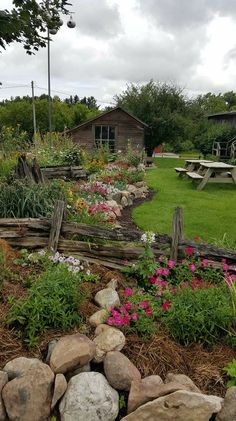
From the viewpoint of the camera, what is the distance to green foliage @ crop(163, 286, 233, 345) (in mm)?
2633

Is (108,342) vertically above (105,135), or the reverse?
(105,135)

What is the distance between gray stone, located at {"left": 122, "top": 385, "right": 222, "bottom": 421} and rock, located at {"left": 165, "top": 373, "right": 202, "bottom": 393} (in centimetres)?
18

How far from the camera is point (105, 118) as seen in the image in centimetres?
1994

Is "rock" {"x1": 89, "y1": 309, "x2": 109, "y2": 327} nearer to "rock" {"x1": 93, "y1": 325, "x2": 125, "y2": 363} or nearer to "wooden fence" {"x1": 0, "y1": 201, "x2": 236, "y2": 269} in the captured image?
"rock" {"x1": 93, "y1": 325, "x2": 125, "y2": 363}

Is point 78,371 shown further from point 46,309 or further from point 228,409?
point 228,409

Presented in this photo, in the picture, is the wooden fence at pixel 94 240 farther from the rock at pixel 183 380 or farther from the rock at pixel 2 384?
the rock at pixel 2 384

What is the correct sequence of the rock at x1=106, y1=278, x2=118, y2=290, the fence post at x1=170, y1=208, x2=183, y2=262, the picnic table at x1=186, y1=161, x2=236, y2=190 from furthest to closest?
the picnic table at x1=186, y1=161, x2=236, y2=190 → the fence post at x1=170, y1=208, x2=183, y2=262 → the rock at x1=106, y1=278, x2=118, y2=290

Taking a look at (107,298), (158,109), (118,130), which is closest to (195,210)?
(107,298)

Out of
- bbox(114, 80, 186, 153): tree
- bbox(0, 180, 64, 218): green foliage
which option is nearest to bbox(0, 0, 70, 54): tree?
bbox(0, 180, 64, 218): green foliage

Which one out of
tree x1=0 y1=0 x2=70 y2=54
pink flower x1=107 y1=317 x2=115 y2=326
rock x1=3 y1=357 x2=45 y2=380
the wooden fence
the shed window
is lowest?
rock x1=3 y1=357 x2=45 y2=380

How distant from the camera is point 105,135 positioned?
2016 cm

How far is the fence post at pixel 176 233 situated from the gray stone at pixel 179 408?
5.21 feet

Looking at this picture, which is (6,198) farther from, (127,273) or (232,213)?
(232,213)

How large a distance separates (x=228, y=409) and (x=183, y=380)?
329mm
